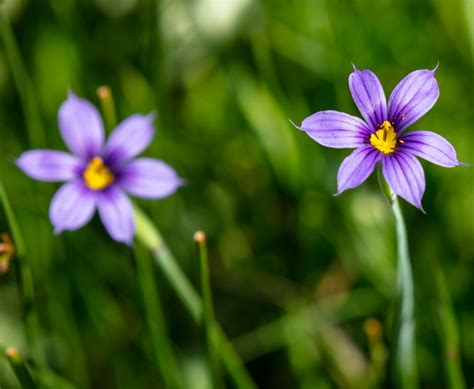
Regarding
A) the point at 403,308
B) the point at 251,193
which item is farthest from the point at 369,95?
the point at 251,193

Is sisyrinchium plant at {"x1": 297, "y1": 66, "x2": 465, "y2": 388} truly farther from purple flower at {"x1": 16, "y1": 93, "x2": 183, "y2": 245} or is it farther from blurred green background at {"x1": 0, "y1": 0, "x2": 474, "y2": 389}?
blurred green background at {"x1": 0, "y1": 0, "x2": 474, "y2": 389}

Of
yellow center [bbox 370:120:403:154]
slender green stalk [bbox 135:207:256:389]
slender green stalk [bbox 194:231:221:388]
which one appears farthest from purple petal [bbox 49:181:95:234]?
yellow center [bbox 370:120:403:154]

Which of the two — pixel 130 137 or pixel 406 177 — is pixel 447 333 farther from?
pixel 130 137

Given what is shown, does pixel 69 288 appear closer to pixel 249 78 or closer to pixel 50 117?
pixel 50 117

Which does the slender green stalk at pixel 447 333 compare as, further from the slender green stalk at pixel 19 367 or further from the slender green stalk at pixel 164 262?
the slender green stalk at pixel 19 367

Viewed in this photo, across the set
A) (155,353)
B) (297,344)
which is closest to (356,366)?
(297,344)
